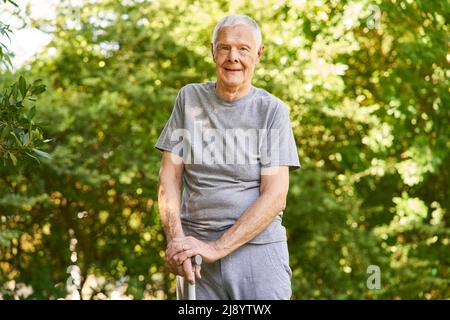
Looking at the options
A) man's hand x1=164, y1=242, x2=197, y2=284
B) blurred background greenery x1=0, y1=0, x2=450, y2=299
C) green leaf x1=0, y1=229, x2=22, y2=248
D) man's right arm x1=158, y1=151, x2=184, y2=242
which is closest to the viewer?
man's hand x1=164, y1=242, x2=197, y2=284

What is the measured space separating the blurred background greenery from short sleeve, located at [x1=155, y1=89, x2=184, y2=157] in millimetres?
3172

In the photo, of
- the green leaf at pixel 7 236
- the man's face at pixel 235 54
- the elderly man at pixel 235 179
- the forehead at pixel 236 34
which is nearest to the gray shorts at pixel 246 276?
the elderly man at pixel 235 179

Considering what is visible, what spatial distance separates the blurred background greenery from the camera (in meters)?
6.12

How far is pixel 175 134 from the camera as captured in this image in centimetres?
260

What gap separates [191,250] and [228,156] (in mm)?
306

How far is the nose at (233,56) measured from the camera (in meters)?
2.52

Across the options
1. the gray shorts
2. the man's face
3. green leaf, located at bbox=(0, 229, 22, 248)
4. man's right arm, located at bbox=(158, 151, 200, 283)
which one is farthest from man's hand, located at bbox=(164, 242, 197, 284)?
green leaf, located at bbox=(0, 229, 22, 248)

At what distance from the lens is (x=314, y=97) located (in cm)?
653

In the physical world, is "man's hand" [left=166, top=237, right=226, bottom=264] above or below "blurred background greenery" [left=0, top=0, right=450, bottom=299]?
below

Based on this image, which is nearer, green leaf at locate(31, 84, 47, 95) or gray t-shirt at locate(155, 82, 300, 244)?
gray t-shirt at locate(155, 82, 300, 244)

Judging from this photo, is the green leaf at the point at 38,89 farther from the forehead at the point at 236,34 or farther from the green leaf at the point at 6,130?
the forehead at the point at 236,34

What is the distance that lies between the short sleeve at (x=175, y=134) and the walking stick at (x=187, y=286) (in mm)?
371

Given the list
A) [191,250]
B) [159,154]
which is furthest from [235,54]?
[159,154]

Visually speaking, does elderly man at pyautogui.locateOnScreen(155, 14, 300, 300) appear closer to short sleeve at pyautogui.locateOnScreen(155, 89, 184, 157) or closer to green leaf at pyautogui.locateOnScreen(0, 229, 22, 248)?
short sleeve at pyautogui.locateOnScreen(155, 89, 184, 157)
